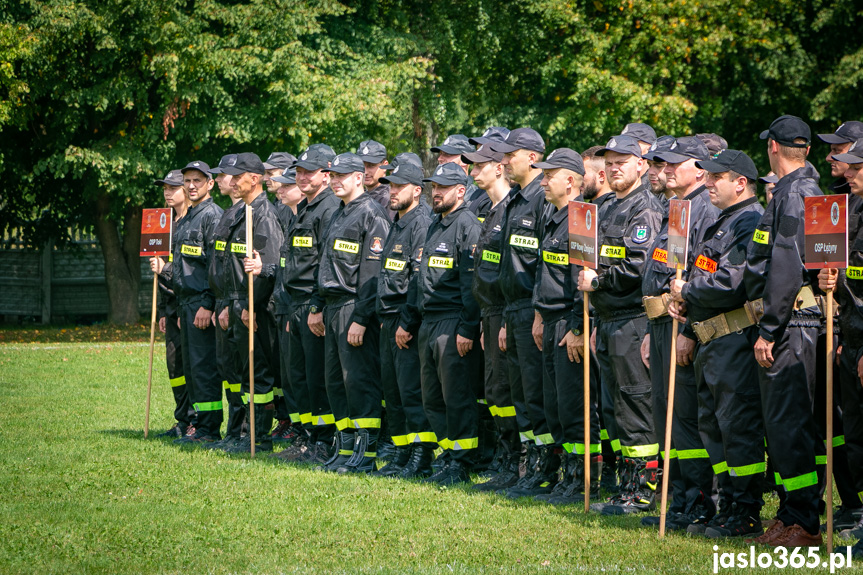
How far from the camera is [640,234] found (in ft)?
27.3

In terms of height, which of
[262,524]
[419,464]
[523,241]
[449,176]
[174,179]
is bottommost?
[262,524]

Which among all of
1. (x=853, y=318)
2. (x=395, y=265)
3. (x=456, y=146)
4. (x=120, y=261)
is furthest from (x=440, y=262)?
(x=120, y=261)

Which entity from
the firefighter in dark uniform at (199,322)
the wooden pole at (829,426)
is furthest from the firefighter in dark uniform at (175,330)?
the wooden pole at (829,426)

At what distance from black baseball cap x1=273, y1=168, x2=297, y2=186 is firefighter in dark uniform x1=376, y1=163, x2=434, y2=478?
2.07 m

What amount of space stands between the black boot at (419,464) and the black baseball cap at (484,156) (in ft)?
8.66

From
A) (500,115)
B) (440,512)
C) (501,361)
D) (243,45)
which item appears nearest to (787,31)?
(500,115)

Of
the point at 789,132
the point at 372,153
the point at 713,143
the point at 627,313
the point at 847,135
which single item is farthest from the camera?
the point at 372,153

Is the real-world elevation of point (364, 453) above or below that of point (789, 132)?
below

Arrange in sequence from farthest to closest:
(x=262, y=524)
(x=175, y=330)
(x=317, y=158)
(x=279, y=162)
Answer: (x=175, y=330) < (x=279, y=162) < (x=317, y=158) < (x=262, y=524)

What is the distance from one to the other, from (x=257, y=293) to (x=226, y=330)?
58 centimetres

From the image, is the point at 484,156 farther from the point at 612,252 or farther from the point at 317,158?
the point at 317,158

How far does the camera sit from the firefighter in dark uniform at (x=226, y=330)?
38.6ft

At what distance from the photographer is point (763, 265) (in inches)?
275

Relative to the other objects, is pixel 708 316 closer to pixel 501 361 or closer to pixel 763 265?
pixel 763 265
